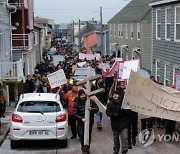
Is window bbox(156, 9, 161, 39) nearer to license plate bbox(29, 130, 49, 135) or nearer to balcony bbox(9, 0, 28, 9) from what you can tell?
balcony bbox(9, 0, 28, 9)

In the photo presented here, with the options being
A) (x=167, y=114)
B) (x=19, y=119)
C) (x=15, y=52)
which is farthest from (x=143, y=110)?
(x=15, y=52)

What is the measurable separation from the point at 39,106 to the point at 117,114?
2.54 meters

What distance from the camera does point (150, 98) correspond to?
38.9 feet

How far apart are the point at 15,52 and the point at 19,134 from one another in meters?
17.8

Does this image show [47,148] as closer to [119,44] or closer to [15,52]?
[15,52]

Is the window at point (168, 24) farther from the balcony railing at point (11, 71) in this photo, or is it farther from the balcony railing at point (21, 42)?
the balcony railing at point (21, 42)

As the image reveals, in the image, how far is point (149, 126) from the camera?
13.9 m

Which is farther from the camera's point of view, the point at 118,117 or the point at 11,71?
the point at 11,71

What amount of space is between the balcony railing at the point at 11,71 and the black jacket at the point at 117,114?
11.5 m

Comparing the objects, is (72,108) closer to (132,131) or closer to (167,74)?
(132,131)

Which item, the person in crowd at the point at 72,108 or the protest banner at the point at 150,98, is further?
the person in crowd at the point at 72,108

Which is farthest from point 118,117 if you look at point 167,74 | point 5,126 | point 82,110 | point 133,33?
point 133,33

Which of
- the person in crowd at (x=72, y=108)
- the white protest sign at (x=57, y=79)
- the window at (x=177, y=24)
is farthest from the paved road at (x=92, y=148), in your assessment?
the window at (x=177, y=24)

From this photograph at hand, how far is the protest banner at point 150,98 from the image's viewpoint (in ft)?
38.2
